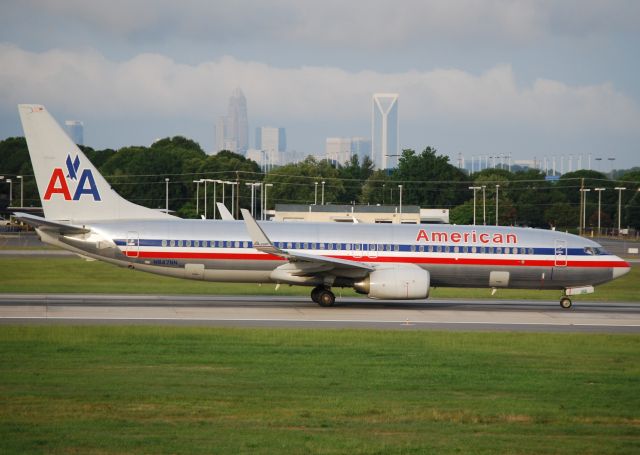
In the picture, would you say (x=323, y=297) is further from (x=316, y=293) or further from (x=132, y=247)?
(x=132, y=247)

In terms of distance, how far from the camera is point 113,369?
1945 centimetres

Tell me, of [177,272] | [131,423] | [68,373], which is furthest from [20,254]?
[131,423]

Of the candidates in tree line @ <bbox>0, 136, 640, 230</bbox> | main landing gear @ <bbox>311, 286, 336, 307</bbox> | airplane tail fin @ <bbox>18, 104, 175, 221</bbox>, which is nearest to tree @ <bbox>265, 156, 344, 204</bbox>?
tree line @ <bbox>0, 136, 640, 230</bbox>

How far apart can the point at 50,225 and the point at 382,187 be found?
363 ft

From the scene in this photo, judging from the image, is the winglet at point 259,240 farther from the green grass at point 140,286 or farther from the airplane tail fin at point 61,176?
the green grass at point 140,286

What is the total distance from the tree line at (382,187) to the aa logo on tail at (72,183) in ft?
281

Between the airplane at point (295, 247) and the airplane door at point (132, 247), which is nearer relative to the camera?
the airplane at point (295, 247)

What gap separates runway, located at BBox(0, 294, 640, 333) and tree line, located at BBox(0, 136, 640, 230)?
84541 mm

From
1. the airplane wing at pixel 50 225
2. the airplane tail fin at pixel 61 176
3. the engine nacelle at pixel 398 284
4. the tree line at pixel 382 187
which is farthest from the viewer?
the tree line at pixel 382 187

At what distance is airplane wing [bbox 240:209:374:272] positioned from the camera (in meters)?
30.7

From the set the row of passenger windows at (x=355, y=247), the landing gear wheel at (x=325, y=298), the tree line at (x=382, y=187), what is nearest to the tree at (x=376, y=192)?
the tree line at (x=382, y=187)

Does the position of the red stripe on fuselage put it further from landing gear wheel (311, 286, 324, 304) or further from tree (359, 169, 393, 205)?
tree (359, 169, 393, 205)

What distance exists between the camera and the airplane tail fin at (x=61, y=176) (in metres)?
33.2

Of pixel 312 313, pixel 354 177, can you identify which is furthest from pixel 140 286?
pixel 354 177
